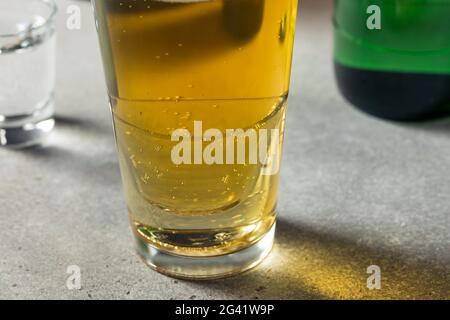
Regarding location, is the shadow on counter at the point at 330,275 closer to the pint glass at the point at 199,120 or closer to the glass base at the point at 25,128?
the pint glass at the point at 199,120

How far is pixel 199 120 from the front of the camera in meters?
0.51

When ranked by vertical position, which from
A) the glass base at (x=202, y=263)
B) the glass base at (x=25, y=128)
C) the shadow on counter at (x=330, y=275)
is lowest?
the shadow on counter at (x=330, y=275)

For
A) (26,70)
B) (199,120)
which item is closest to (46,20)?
(26,70)

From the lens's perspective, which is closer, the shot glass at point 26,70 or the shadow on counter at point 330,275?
the shadow on counter at point 330,275

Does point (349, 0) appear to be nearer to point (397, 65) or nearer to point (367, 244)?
point (397, 65)

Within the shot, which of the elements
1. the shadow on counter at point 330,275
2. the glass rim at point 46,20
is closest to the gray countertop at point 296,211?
the shadow on counter at point 330,275

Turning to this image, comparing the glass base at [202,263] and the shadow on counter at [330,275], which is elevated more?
the glass base at [202,263]

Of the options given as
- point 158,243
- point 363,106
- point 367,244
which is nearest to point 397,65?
point 363,106

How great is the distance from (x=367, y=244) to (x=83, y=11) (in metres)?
0.49

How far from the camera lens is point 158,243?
571 millimetres

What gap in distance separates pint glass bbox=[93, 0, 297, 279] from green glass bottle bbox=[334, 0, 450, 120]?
0.22 meters

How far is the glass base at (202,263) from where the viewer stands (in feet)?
1.86

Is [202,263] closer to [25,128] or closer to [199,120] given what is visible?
[199,120]

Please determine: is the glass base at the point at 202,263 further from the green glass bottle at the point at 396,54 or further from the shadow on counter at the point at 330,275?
the green glass bottle at the point at 396,54
